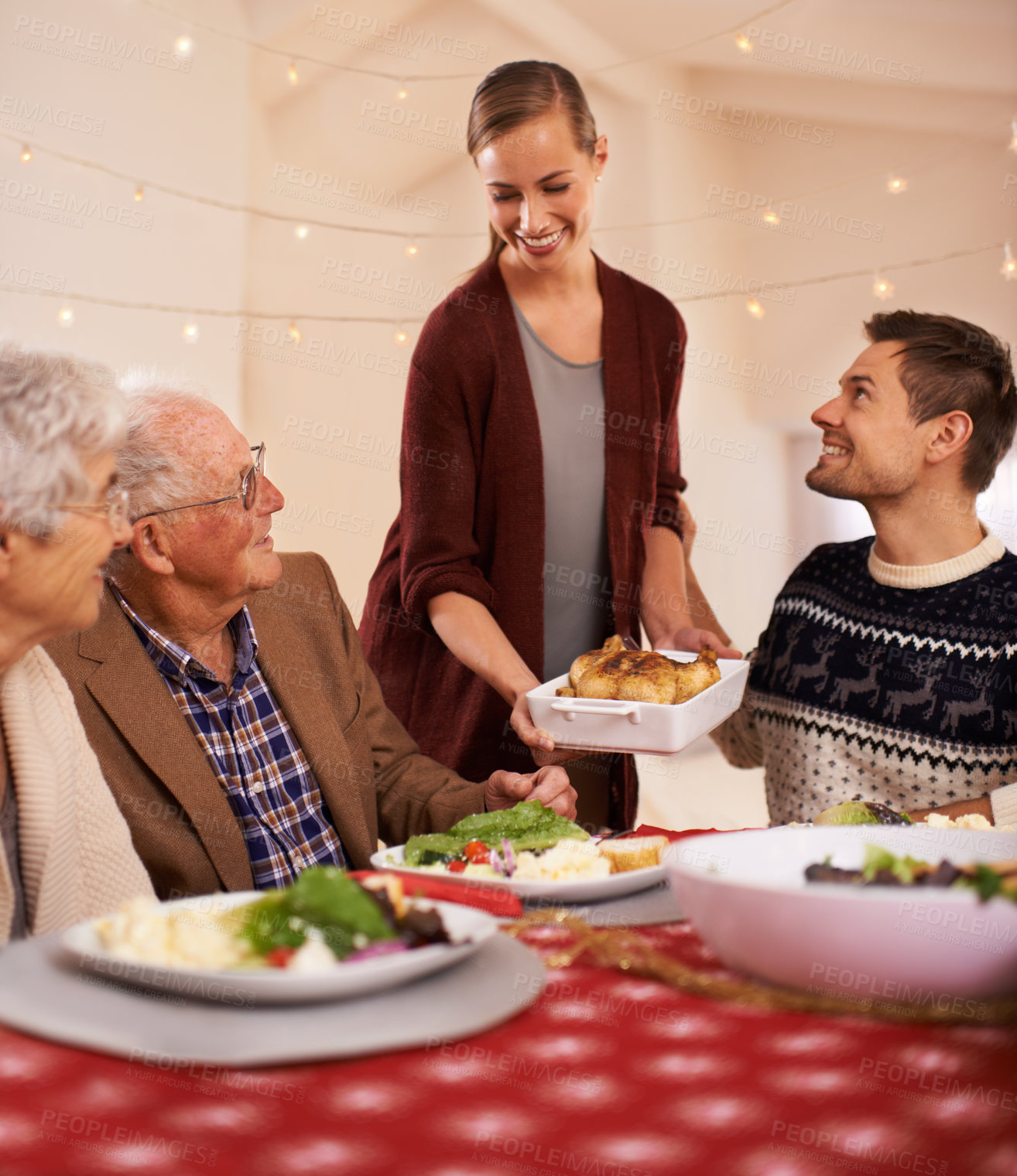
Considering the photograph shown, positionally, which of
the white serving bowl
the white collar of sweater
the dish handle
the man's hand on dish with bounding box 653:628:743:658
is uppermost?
the white collar of sweater

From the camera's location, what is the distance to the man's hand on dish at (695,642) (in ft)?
6.19

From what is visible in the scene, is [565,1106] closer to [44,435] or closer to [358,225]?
[44,435]

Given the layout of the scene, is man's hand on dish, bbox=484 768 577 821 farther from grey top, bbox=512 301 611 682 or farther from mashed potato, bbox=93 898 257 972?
mashed potato, bbox=93 898 257 972

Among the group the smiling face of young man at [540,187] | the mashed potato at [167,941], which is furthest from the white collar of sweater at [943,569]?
the mashed potato at [167,941]

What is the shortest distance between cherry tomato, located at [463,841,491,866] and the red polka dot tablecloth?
41 cm

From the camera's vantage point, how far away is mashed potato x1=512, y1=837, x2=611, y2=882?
1.13m

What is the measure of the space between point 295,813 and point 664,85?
17.6 ft

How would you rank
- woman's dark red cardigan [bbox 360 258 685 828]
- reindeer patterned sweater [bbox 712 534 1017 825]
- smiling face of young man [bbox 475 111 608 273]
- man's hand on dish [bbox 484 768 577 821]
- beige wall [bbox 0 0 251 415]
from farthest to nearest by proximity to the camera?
1. beige wall [bbox 0 0 251 415]
2. woman's dark red cardigan [bbox 360 258 685 828]
3. smiling face of young man [bbox 475 111 608 273]
4. reindeer patterned sweater [bbox 712 534 1017 825]
5. man's hand on dish [bbox 484 768 577 821]

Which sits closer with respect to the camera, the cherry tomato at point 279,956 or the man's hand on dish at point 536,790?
the cherry tomato at point 279,956

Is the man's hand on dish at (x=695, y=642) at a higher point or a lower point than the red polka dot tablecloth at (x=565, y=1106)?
higher

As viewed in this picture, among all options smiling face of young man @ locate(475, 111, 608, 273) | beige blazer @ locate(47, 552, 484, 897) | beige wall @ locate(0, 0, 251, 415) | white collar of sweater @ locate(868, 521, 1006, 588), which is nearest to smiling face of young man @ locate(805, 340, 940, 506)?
white collar of sweater @ locate(868, 521, 1006, 588)

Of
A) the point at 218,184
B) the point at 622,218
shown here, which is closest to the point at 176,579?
the point at 218,184

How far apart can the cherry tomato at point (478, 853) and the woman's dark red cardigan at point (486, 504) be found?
2.74 feet

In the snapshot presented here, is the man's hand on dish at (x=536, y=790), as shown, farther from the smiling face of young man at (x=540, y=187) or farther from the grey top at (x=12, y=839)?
the smiling face of young man at (x=540, y=187)
